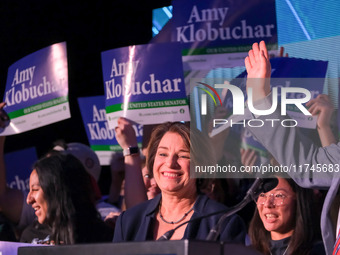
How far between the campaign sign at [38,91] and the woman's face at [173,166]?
1243 millimetres

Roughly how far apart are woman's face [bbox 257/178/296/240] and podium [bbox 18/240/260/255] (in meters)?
1.28

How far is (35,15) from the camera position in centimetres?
502

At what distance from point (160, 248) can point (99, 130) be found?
308cm

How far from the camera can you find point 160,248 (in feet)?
4.00

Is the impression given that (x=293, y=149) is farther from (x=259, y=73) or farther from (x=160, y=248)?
(x=160, y=248)

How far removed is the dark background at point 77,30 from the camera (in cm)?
475

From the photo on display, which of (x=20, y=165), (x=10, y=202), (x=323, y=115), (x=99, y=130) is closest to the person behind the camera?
(x=323, y=115)

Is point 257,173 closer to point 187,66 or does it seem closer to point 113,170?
point 187,66

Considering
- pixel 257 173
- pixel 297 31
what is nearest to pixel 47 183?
pixel 257 173

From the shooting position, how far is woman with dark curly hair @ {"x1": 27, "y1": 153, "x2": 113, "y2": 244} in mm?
3107

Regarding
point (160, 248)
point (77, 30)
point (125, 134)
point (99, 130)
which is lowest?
point (160, 248)

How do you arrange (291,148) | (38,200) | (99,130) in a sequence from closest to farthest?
(291,148)
(38,200)
(99,130)

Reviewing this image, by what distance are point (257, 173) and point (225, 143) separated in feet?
1.04

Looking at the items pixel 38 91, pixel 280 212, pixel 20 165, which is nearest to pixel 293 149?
pixel 280 212
